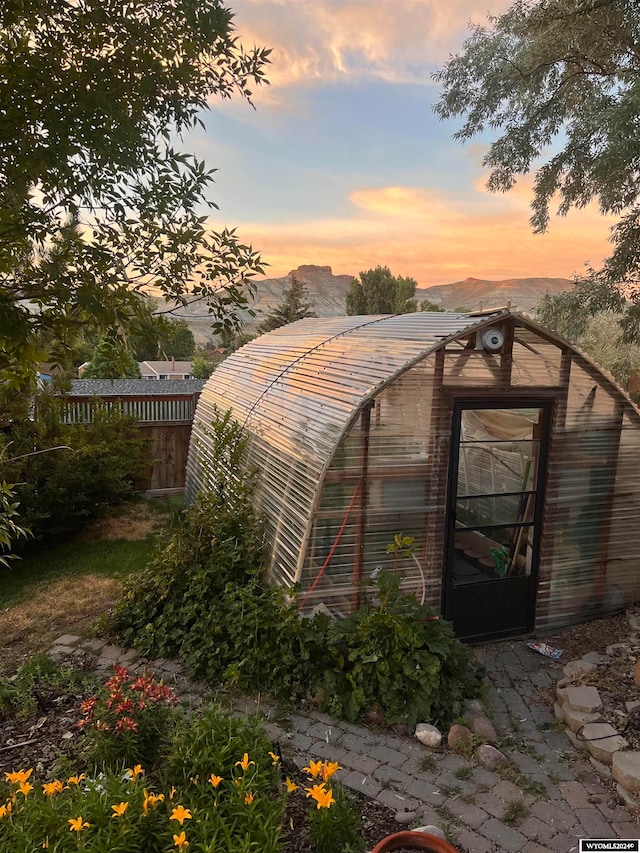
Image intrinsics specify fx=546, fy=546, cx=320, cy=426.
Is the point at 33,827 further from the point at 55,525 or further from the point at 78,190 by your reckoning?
the point at 55,525

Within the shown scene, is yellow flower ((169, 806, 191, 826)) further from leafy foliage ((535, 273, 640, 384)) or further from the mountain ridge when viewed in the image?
leafy foliage ((535, 273, 640, 384))

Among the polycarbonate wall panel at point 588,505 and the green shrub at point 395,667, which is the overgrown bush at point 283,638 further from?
the polycarbonate wall panel at point 588,505

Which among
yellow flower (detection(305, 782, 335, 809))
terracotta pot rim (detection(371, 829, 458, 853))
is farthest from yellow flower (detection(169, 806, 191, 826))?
terracotta pot rim (detection(371, 829, 458, 853))

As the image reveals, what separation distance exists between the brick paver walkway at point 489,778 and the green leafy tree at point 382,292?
25.2 meters

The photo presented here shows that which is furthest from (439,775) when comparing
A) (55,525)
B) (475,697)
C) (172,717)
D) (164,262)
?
(55,525)

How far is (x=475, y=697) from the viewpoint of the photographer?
12.7 feet

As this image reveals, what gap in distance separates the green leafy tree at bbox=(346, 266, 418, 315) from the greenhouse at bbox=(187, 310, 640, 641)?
23.1 meters

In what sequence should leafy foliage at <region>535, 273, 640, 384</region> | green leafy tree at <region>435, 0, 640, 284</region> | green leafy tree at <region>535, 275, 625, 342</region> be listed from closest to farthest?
green leafy tree at <region>435, 0, 640, 284</region> → leafy foliage at <region>535, 273, 640, 384</region> → green leafy tree at <region>535, 275, 625, 342</region>

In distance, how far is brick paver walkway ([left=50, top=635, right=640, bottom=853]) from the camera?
2.78m

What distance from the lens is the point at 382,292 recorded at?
28328 millimetres

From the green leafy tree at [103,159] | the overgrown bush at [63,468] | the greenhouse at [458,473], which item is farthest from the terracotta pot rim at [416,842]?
the overgrown bush at [63,468]

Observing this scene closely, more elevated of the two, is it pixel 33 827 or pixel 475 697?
pixel 33 827

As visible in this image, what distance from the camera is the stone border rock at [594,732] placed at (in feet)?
10.1

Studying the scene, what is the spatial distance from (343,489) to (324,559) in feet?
1.83
